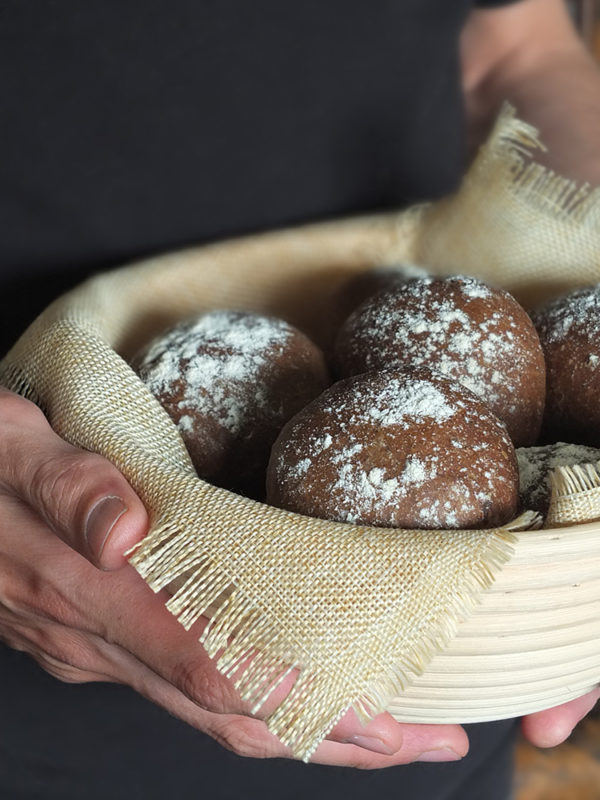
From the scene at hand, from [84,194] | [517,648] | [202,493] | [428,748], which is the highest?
[84,194]

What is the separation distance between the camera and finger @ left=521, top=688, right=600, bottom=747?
2.48 ft

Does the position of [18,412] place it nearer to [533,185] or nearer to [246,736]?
[246,736]

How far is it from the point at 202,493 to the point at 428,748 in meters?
0.28

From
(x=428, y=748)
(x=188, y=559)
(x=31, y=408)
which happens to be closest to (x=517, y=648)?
(x=428, y=748)

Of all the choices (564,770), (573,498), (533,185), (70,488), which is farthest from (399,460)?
(564,770)

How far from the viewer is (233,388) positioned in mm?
795

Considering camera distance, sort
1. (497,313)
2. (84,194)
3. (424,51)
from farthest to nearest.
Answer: (424,51)
(84,194)
(497,313)

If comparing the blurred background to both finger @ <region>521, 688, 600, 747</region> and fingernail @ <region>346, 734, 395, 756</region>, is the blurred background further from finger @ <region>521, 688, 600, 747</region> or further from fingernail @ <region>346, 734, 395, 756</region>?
fingernail @ <region>346, 734, 395, 756</region>

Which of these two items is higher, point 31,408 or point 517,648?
point 31,408

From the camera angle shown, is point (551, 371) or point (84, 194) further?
point (84, 194)

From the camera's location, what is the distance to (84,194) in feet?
3.39

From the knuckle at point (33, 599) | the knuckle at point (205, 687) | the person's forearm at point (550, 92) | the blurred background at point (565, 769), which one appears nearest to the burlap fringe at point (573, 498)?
the knuckle at point (205, 687)

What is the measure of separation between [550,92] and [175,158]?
1.93 ft

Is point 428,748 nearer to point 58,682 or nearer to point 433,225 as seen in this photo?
point 58,682
